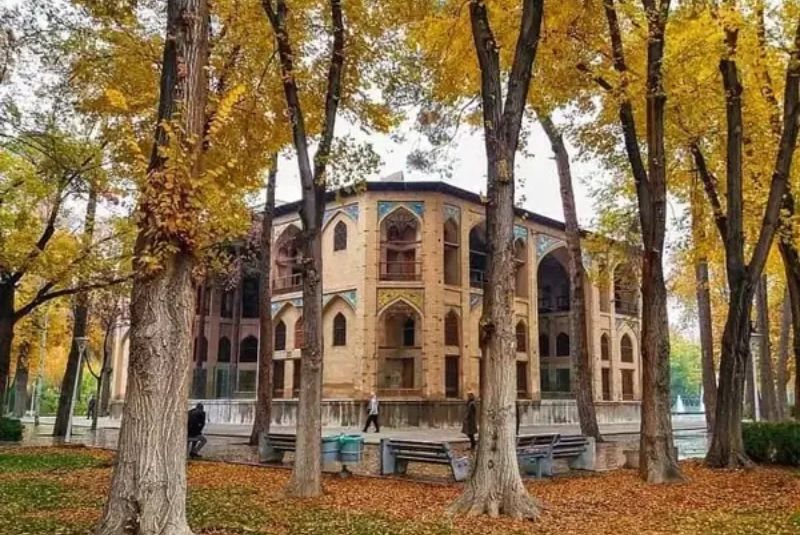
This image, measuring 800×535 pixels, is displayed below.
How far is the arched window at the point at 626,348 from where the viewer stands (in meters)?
39.9

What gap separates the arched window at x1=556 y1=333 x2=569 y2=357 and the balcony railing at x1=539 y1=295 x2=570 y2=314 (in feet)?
5.26

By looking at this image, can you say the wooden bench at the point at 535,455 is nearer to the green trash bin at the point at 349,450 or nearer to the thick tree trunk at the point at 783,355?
the green trash bin at the point at 349,450

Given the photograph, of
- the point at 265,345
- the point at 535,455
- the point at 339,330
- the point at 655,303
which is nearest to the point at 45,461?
the point at 265,345

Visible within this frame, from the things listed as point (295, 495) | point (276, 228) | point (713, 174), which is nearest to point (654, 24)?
point (713, 174)

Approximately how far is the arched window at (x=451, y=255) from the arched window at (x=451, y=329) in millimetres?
1477

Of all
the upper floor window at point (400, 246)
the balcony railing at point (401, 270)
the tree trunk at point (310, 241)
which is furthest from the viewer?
the upper floor window at point (400, 246)

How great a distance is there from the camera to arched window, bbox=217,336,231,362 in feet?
125

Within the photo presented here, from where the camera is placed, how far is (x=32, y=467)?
12.3m

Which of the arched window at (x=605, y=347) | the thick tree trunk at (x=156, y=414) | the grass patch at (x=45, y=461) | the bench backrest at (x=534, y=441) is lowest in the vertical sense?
the grass patch at (x=45, y=461)

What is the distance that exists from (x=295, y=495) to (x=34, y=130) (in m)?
8.91

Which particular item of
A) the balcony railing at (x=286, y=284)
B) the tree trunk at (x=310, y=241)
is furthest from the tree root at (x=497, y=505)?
the balcony railing at (x=286, y=284)

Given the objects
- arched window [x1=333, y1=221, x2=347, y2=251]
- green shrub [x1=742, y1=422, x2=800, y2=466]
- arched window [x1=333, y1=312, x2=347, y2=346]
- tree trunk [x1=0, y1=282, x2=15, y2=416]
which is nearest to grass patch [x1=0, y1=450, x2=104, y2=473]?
tree trunk [x1=0, y1=282, x2=15, y2=416]

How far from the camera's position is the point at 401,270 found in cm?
3042

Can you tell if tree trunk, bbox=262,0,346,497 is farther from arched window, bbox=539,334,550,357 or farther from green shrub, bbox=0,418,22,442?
arched window, bbox=539,334,550,357
